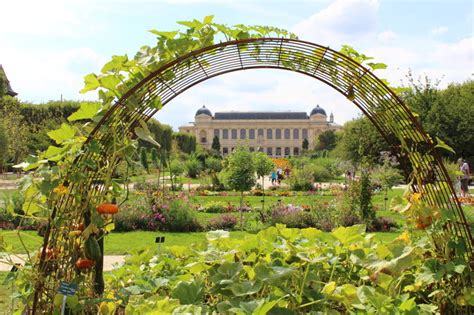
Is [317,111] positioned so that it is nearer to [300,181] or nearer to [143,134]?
[300,181]

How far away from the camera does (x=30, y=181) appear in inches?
92.8

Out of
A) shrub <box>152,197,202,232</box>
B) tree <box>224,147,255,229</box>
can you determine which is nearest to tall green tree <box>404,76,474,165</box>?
tree <box>224,147,255,229</box>

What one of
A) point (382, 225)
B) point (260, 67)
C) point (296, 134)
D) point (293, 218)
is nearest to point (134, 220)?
point (293, 218)

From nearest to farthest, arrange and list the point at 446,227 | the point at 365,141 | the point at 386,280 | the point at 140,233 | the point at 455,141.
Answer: the point at 386,280 → the point at 446,227 → the point at 140,233 → the point at 455,141 → the point at 365,141

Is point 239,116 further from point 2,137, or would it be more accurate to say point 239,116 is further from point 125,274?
point 125,274

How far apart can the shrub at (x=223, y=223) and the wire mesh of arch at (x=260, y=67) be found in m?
7.34

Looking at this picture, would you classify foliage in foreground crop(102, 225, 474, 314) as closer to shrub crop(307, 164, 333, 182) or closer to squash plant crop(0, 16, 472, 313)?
squash plant crop(0, 16, 472, 313)

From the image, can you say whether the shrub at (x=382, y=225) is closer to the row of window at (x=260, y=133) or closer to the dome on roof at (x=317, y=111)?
the row of window at (x=260, y=133)

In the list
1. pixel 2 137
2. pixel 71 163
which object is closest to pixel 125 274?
pixel 71 163

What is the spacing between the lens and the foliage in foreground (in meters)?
2.27

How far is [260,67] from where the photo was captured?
118 inches

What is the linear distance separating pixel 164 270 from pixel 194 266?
445 millimetres

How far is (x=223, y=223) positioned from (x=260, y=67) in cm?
772

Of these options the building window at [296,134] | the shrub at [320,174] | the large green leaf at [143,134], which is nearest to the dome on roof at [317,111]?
the building window at [296,134]
